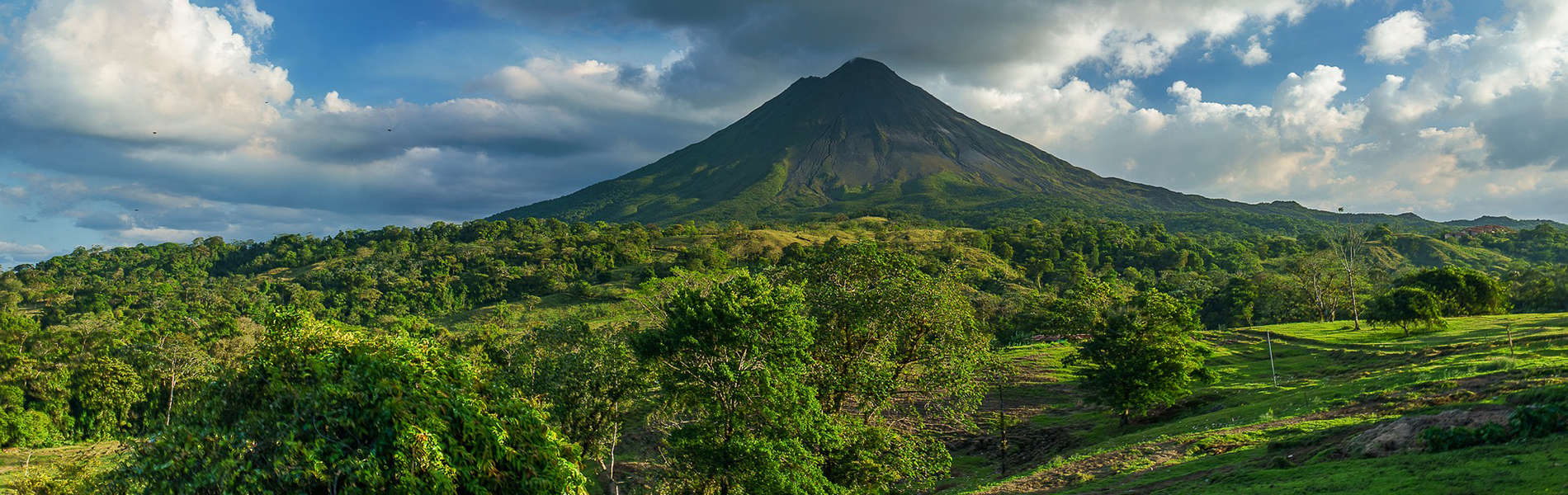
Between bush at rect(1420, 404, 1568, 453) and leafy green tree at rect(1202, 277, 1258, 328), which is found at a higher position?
bush at rect(1420, 404, 1568, 453)

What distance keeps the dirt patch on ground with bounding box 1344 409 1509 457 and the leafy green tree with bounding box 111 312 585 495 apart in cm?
1678

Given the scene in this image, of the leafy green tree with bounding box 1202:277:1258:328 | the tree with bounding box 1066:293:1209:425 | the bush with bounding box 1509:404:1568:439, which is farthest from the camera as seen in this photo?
the leafy green tree with bounding box 1202:277:1258:328

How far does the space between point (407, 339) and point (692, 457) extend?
882cm

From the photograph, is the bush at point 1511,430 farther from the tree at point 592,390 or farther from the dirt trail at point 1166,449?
the tree at point 592,390

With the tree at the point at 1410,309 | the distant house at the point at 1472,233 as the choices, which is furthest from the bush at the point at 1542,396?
the distant house at the point at 1472,233

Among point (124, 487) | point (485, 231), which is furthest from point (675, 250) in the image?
point (124, 487)

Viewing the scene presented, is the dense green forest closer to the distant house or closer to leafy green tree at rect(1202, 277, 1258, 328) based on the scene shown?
leafy green tree at rect(1202, 277, 1258, 328)

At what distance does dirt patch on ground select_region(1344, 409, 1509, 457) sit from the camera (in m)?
14.7

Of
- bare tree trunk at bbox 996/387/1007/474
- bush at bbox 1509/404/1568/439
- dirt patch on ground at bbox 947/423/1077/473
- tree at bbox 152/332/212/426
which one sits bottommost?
dirt patch on ground at bbox 947/423/1077/473

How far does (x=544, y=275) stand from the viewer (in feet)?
379

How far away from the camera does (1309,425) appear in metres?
21.2

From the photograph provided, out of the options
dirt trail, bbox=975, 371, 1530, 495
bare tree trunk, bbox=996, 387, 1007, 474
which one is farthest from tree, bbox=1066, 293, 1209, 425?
dirt trail, bbox=975, 371, 1530, 495

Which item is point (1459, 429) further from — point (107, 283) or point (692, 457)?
point (107, 283)

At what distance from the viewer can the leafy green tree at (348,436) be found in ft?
26.7
